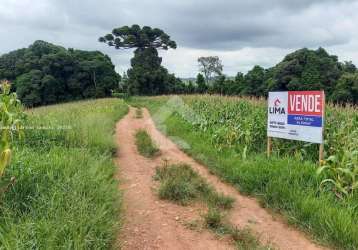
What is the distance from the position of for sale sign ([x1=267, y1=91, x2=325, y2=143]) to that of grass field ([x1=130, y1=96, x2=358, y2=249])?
46 cm

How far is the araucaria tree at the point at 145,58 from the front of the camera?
1683 inches

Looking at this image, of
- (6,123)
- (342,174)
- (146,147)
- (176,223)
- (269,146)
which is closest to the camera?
(176,223)

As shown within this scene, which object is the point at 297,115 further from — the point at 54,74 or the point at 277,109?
the point at 54,74

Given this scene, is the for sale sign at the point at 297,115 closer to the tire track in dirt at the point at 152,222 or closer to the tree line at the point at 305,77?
the tire track in dirt at the point at 152,222

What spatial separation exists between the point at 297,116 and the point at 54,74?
4143 cm

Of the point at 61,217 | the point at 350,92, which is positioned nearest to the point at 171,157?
the point at 61,217

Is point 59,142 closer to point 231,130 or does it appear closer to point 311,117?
point 231,130

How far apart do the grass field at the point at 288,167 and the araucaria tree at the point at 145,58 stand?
109ft

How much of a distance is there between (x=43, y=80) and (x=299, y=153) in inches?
1528

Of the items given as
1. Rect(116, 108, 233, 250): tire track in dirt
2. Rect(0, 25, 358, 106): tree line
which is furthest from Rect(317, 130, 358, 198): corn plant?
Rect(0, 25, 358, 106): tree line

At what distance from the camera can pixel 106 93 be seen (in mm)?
44688

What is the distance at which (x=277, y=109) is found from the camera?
21.5 ft

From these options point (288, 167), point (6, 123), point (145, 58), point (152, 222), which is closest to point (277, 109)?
point (288, 167)

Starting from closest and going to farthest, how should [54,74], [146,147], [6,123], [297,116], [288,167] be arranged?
[6,123] → [288,167] → [297,116] → [146,147] → [54,74]
